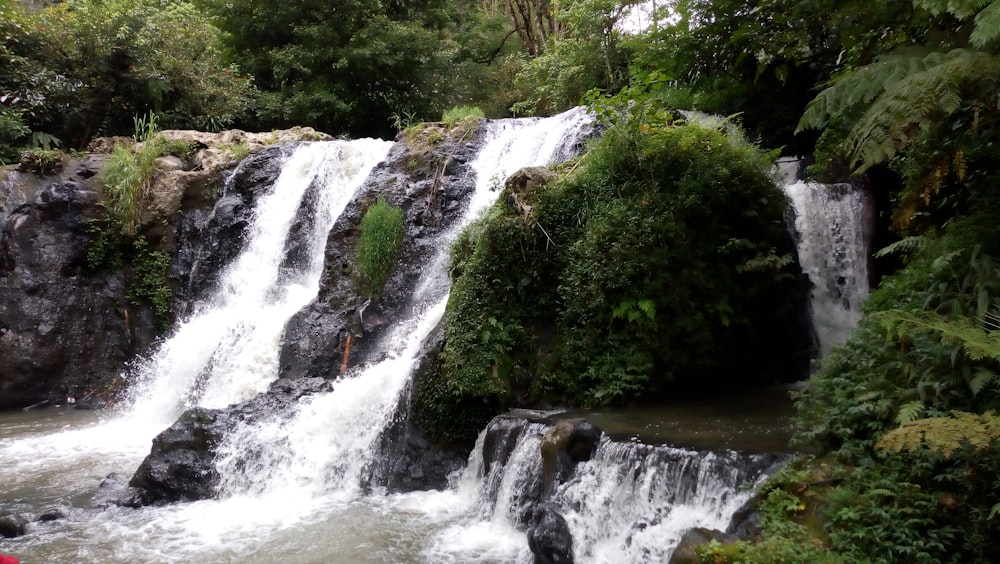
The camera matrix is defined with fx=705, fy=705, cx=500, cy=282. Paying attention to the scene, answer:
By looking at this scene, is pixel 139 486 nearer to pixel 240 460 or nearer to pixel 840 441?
pixel 240 460

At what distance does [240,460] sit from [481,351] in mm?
3063

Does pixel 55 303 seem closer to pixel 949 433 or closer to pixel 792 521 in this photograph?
pixel 792 521

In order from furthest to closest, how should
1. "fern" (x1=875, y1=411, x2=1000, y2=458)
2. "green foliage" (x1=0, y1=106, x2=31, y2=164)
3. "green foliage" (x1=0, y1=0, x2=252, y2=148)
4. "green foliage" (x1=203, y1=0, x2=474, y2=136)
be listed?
"green foliage" (x1=203, y1=0, x2=474, y2=136) → "green foliage" (x1=0, y1=0, x2=252, y2=148) → "green foliage" (x1=0, y1=106, x2=31, y2=164) → "fern" (x1=875, y1=411, x2=1000, y2=458)

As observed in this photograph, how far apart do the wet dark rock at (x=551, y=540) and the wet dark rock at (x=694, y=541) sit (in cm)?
101

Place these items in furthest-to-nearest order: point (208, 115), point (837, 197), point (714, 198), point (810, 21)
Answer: point (208, 115) < point (837, 197) < point (714, 198) < point (810, 21)

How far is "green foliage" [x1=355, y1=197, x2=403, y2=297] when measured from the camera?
1104 cm

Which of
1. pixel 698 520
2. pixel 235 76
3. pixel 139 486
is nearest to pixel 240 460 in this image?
pixel 139 486

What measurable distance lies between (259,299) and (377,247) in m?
2.71

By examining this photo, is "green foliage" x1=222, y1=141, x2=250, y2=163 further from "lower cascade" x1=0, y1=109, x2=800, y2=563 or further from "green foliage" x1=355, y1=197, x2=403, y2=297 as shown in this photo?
"green foliage" x1=355, y1=197, x2=403, y2=297

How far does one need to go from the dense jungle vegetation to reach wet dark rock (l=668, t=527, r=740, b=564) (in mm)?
151

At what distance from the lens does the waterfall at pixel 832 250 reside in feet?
30.2

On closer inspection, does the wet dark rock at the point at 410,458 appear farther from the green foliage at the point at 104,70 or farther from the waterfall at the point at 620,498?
the green foliage at the point at 104,70

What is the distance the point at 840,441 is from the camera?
200 inches

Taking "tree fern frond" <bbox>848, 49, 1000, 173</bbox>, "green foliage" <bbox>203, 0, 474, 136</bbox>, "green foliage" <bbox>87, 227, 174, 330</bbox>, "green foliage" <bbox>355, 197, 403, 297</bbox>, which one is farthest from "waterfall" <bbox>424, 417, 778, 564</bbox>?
"green foliage" <bbox>203, 0, 474, 136</bbox>
